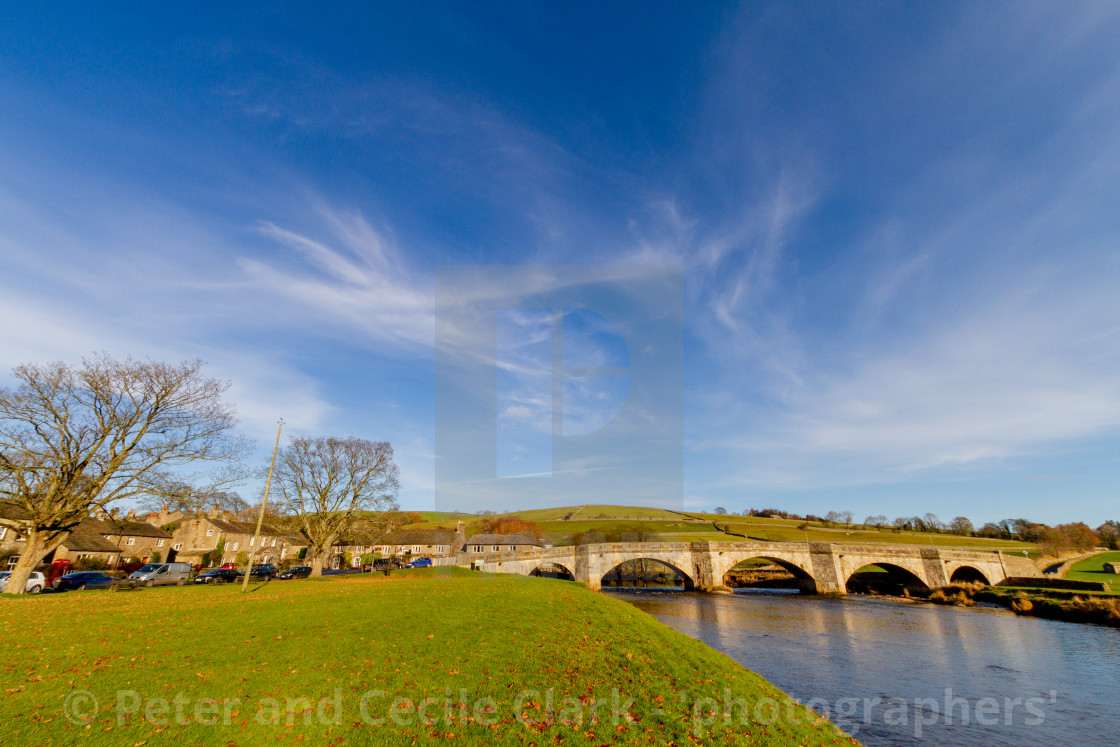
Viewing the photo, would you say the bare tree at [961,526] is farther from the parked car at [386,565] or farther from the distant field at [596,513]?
the parked car at [386,565]

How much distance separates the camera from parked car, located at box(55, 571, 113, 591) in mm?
32906

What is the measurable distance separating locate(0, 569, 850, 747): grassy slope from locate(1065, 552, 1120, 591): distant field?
65715 mm

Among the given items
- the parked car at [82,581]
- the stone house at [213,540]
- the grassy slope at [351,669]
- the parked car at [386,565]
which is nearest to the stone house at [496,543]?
the parked car at [386,565]

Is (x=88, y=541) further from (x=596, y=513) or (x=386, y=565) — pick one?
(x=596, y=513)

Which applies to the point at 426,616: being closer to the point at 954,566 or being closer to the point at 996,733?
the point at 996,733

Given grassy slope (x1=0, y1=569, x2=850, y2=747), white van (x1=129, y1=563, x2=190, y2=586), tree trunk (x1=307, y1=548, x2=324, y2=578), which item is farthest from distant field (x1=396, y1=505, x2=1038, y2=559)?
grassy slope (x1=0, y1=569, x2=850, y2=747)

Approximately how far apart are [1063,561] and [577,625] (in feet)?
371

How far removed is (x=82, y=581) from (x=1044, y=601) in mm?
84078

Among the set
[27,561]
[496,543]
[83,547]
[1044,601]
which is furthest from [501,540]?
[1044,601]

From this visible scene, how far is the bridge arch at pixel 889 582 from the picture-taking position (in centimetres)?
6356

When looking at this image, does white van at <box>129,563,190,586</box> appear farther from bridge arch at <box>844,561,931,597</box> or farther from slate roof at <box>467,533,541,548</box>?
bridge arch at <box>844,561,931,597</box>

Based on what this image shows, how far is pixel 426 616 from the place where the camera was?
19.7m

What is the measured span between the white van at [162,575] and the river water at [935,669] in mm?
41542

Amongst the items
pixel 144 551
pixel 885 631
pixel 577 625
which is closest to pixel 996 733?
pixel 577 625
